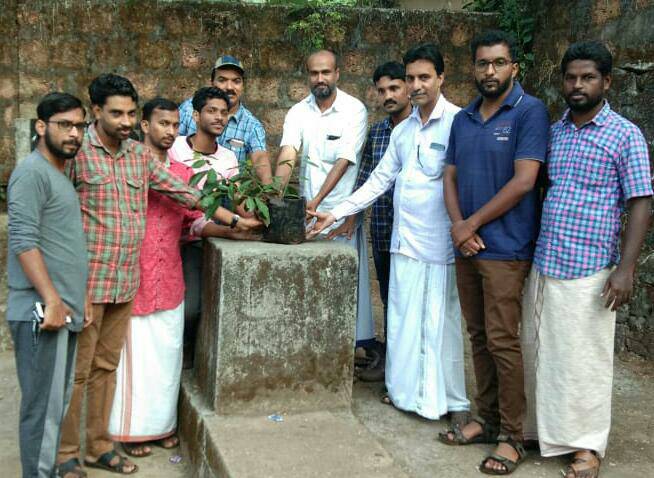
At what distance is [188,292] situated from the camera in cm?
398

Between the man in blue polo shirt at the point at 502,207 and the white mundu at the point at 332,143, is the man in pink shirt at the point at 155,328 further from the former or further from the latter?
the man in blue polo shirt at the point at 502,207

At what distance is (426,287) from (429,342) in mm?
281

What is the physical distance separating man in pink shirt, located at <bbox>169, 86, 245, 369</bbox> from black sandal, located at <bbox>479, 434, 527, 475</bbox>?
1.63 meters

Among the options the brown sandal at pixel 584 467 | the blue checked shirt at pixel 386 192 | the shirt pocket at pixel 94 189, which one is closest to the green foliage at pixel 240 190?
the shirt pocket at pixel 94 189

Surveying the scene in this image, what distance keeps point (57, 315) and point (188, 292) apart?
3.60ft

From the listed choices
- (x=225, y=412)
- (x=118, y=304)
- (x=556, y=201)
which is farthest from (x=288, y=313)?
(x=556, y=201)

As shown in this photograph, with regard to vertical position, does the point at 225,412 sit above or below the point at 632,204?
below

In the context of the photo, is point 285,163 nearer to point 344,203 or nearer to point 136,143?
point 344,203

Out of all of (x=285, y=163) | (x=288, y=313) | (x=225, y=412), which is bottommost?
(x=225, y=412)

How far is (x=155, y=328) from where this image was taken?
146 inches

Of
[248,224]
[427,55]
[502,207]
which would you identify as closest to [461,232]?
[502,207]

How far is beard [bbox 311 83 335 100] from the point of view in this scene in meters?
4.46

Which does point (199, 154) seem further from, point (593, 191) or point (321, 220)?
point (593, 191)

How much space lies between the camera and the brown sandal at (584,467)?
129 inches
